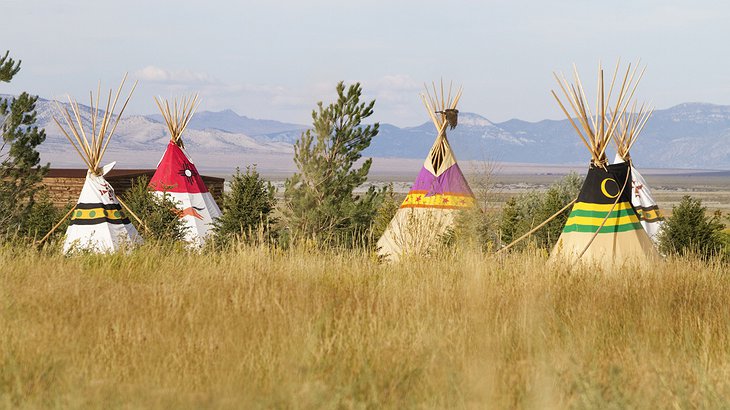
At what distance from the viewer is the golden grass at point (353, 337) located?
4.04 meters

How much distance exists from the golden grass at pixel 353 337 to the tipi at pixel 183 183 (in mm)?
11124

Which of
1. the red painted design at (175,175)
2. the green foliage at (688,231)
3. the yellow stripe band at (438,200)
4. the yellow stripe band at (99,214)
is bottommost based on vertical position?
the green foliage at (688,231)

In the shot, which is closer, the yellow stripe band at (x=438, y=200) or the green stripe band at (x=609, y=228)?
the green stripe band at (x=609, y=228)

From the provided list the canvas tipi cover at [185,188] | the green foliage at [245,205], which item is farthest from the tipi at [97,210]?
the canvas tipi cover at [185,188]

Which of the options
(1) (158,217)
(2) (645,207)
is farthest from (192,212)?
(2) (645,207)

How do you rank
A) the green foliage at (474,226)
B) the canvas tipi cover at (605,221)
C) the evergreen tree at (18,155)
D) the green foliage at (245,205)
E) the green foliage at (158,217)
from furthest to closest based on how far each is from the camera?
the evergreen tree at (18,155) < the green foliage at (245,205) < the green foliage at (158,217) < the green foliage at (474,226) < the canvas tipi cover at (605,221)

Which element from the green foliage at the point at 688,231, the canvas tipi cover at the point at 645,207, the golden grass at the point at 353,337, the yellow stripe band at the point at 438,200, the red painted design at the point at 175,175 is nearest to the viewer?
the golden grass at the point at 353,337

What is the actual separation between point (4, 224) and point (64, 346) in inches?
658

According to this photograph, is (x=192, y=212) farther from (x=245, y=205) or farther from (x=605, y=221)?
(x=605, y=221)

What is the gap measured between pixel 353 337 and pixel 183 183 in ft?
46.9

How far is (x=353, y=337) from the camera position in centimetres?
482

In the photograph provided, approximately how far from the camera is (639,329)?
5.58 meters

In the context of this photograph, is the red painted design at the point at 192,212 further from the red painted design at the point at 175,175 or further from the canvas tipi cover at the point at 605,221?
the canvas tipi cover at the point at 605,221

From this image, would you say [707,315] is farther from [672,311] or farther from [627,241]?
[627,241]
